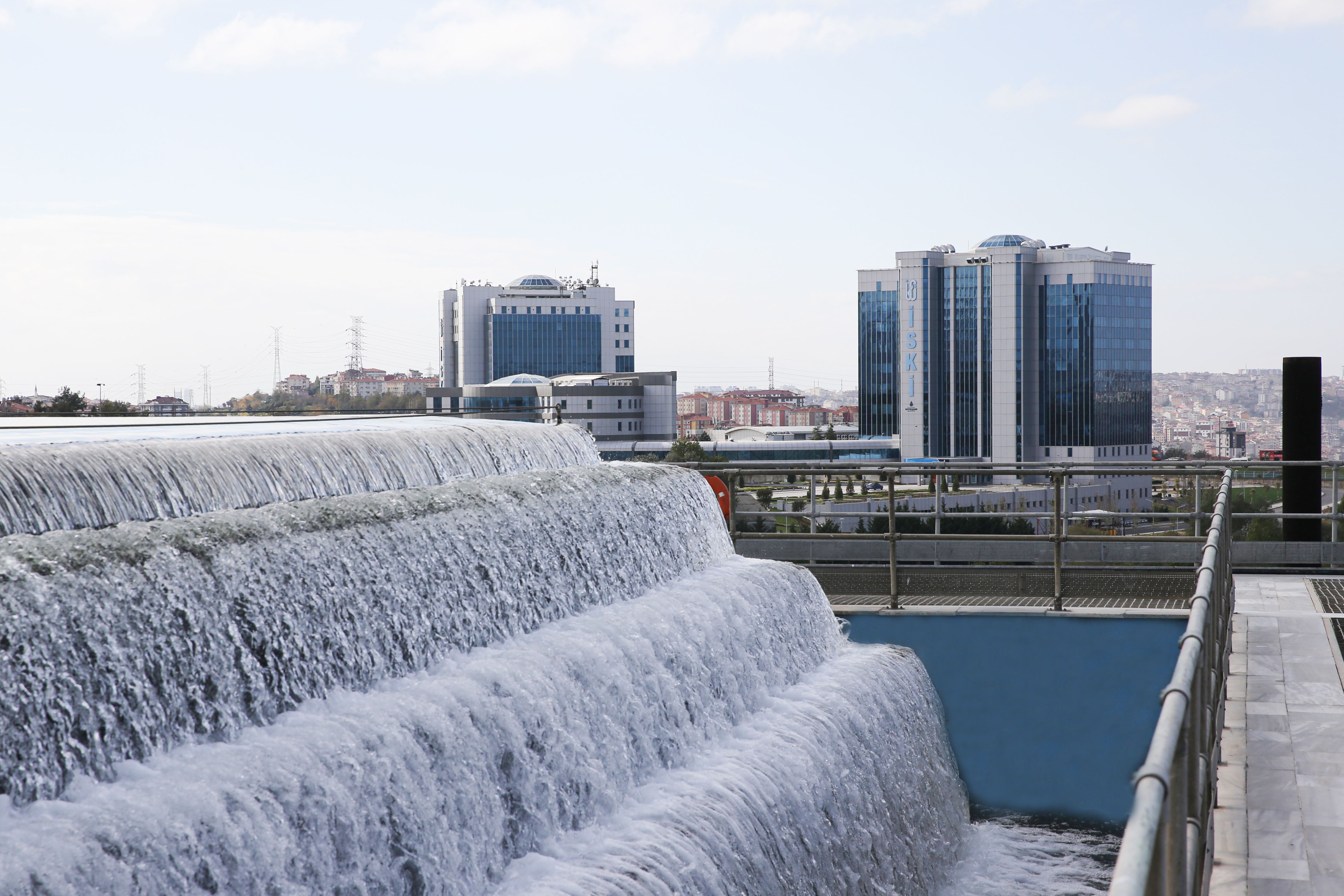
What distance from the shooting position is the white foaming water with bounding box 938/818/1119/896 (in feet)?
21.0

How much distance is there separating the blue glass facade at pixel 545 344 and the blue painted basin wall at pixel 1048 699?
10654cm

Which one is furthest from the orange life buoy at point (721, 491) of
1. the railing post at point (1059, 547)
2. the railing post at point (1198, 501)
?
the railing post at point (1198, 501)

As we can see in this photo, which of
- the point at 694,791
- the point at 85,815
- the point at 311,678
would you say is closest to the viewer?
the point at 85,815

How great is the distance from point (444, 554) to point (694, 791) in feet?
5.07

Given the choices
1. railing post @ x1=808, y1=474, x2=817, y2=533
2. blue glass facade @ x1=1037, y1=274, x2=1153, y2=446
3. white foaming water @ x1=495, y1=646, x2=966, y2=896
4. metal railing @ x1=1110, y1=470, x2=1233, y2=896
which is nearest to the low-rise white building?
blue glass facade @ x1=1037, y1=274, x2=1153, y2=446

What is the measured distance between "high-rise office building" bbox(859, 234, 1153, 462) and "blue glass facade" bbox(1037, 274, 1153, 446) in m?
0.08

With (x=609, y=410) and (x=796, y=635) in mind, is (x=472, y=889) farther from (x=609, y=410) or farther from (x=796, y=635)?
(x=609, y=410)

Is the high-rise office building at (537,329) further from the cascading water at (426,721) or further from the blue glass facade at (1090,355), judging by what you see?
the cascading water at (426,721)

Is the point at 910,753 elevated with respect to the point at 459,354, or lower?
lower

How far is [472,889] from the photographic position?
3.95 metres

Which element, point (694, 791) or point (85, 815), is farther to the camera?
point (694, 791)

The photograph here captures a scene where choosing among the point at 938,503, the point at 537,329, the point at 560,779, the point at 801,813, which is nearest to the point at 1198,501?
the point at 938,503

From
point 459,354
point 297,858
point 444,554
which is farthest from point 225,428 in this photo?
point 459,354

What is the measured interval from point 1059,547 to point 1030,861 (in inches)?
83.2
